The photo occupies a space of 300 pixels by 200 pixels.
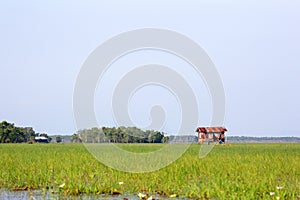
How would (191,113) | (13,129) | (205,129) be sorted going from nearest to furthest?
(191,113), (205,129), (13,129)

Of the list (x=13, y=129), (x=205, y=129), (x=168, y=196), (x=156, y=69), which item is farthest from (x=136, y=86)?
(x=13, y=129)

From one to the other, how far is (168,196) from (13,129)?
6916 cm

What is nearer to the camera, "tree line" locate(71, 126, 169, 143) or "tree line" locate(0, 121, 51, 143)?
"tree line" locate(71, 126, 169, 143)

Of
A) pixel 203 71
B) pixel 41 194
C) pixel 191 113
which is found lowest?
pixel 41 194

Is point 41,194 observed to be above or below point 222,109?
below

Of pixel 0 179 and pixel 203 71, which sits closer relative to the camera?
pixel 0 179

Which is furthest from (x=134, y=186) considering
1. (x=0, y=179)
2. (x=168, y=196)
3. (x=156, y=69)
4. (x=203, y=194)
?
(x=156, y=69)

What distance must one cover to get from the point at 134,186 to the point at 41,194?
1769 mm

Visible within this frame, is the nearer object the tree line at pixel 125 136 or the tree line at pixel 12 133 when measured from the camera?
the tree line at pixel 125 136

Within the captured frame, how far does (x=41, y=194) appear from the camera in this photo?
8.35 m

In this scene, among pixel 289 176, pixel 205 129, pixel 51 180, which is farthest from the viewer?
pixel 205 129

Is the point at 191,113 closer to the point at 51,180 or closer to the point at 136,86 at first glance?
the point at 136,86

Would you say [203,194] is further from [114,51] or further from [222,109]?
[114,51]

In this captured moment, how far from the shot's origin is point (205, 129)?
49938 mm
